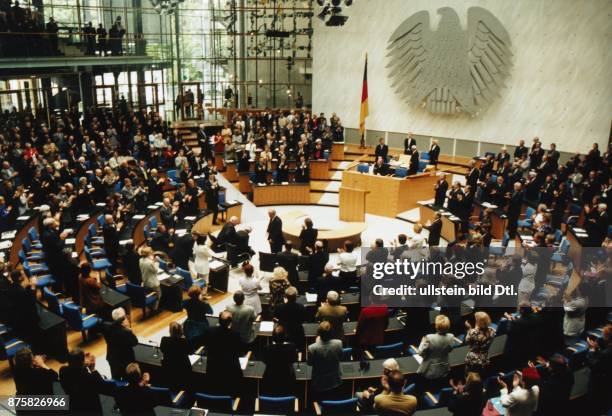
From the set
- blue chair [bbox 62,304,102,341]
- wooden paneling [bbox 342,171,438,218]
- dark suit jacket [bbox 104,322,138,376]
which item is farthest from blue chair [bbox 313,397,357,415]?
wooden paneling [bbox 342,171,438,218]

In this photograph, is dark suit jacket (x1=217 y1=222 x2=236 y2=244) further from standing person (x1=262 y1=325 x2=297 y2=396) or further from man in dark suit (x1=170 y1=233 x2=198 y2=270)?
standing person (x1=262 y1=325 x2=297 y2=396)

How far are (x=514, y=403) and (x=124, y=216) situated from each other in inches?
359

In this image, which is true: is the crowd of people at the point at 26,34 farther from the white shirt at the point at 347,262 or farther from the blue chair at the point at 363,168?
the white shirt at the point at 347,262

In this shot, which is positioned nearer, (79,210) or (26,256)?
(26,256)

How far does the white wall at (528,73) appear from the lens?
15.9 meters

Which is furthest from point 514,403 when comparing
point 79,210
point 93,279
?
point 79,210

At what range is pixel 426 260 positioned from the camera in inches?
353

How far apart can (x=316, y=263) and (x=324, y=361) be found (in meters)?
3.33

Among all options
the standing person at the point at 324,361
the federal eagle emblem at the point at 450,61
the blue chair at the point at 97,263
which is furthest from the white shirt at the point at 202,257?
the federal eagle emblem at the point at 450,61

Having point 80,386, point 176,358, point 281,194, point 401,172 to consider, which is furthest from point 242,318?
point 401,172

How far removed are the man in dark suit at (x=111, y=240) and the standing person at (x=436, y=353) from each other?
6402mm

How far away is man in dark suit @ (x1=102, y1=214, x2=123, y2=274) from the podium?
675 cm

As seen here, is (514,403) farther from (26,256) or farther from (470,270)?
(26,256)

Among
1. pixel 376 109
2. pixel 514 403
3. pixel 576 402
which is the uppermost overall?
pixel 376 109
